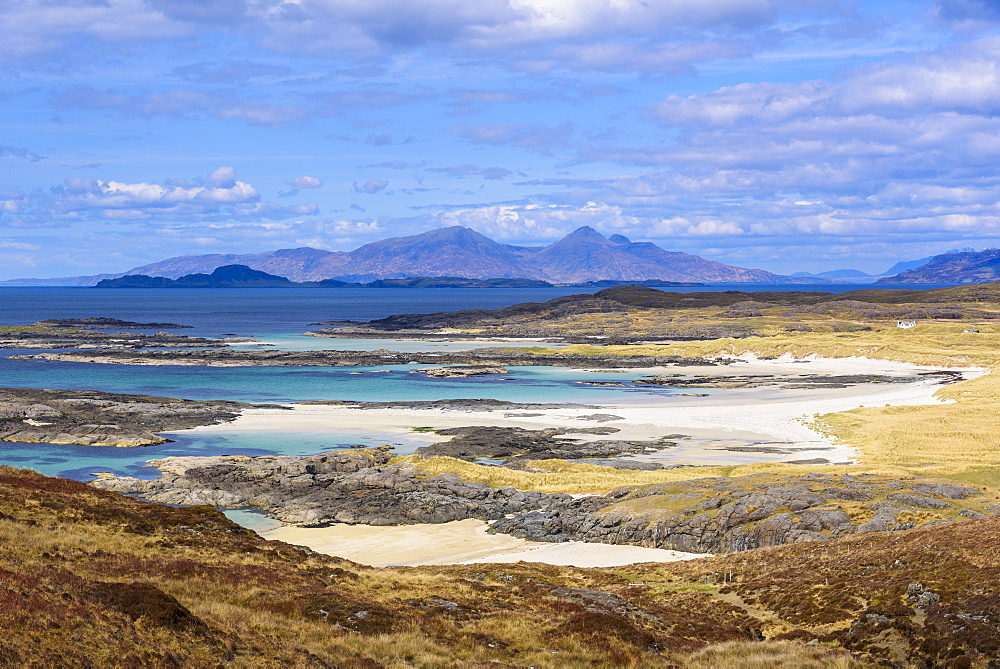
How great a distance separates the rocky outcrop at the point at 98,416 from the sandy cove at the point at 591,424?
4.69 metres

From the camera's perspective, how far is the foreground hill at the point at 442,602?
57.0 ft

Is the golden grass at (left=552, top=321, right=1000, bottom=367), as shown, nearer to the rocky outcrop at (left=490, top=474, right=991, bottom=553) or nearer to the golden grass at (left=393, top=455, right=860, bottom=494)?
the golden grass at (left=393, top=455, right=860, bottom=494)

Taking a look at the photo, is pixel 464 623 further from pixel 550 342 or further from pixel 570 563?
pixel 550 342

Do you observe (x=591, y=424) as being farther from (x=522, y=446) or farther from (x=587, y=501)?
(x=587, y=501)

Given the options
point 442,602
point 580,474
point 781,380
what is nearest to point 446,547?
point 580,474

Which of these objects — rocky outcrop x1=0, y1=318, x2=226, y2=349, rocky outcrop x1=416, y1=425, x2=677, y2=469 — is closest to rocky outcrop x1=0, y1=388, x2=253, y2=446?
rocky outcrop x1=416, y1=425, x2=677, y2=469

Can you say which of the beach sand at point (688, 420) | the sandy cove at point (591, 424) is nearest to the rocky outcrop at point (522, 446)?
the beach sand at point (688, 420)

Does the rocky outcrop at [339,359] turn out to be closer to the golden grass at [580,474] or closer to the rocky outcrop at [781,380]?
the rocky outcrop at [781,380]

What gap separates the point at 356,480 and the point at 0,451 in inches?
1226

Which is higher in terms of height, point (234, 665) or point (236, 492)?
point (234, 665)

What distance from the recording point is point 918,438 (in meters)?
64.5

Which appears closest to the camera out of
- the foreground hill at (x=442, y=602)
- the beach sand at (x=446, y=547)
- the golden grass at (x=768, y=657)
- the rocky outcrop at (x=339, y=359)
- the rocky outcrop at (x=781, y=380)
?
the foreground hill at (x=442, y=602)

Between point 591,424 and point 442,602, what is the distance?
54.1m

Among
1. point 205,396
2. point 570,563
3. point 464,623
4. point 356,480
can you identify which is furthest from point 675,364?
point 464,623
